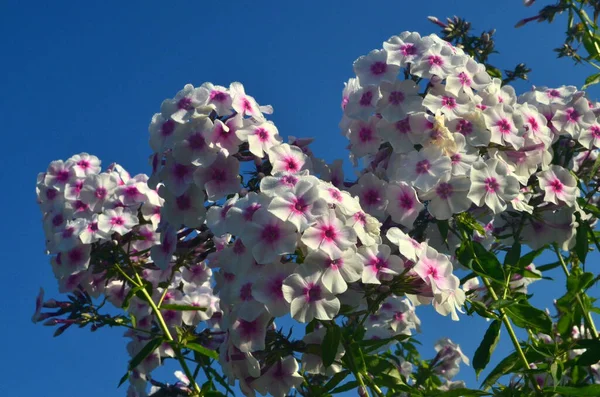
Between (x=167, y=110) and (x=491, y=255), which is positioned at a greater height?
(x=167, y=110)

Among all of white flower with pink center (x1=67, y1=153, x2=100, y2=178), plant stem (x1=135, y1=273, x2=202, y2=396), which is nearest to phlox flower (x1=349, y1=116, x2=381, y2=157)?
plant stem (x1=135, y1=273, x2=202, y2=396)

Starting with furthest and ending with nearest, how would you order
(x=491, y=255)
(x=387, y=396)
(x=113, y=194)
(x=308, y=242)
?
(x=113, y=194)
(x=387, y=396)
(x=491, y=255)
(x=308, y=242)

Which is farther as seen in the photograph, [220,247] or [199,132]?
[220,247]

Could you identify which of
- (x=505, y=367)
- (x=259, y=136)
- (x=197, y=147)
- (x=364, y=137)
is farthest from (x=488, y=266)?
(x=197, y=147)

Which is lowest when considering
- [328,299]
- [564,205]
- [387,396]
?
[387,396]

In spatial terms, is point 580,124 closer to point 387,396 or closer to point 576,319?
point 576,319

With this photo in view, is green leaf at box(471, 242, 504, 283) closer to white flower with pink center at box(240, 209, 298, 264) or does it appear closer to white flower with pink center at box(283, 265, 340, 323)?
white flower with pink center at box(283, 265, 340, 323)

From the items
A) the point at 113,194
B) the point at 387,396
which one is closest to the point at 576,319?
the point at 387,396
